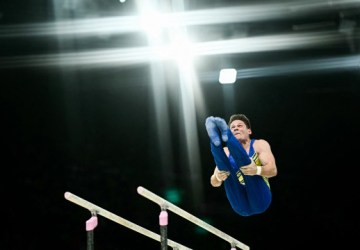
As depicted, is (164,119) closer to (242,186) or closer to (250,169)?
(242,186)

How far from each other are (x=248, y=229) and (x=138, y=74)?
3.54m

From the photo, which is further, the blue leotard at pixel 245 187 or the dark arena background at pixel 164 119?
the dark arena background at pixel 164 119

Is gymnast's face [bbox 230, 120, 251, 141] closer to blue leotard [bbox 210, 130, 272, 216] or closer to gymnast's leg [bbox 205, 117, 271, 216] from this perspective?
blue leotard [bbox 210, 130, 272, 216]

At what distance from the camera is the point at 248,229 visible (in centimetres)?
857

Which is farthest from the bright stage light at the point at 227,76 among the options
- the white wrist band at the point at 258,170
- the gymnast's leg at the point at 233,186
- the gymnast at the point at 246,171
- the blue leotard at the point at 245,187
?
the white wrist band at the point at 258,170

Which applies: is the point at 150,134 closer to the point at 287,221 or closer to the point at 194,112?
the point at 194,112

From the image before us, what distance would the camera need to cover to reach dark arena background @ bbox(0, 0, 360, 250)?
7.53 meters

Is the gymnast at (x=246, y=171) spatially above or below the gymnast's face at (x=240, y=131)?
below

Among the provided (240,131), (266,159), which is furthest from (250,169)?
(240,131)

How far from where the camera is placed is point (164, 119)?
8.51 metres

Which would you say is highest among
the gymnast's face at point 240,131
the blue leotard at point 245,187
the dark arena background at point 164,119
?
the dark arena background at point 164,119

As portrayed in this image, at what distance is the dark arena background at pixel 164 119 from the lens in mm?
7531

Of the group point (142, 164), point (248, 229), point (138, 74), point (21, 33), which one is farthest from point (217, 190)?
point (21, 33)

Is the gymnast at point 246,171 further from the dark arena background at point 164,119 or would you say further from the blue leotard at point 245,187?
the dark arena background at point 164,119
